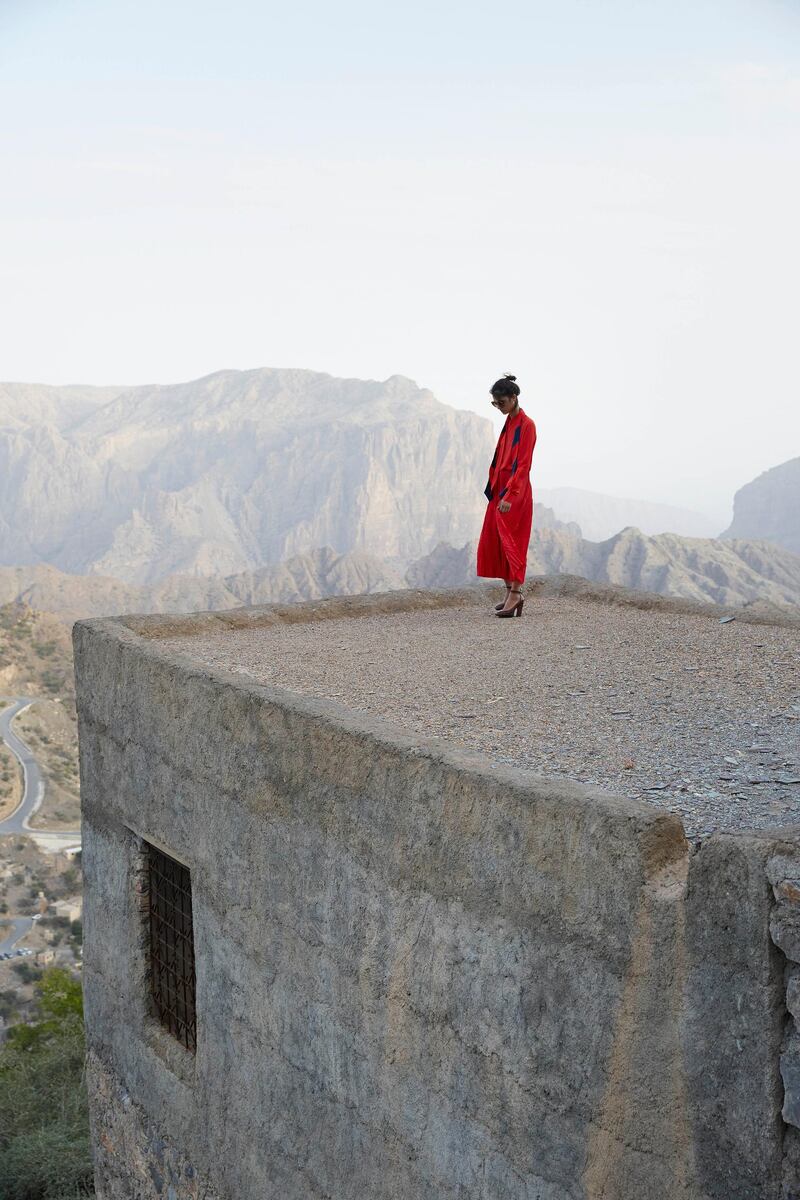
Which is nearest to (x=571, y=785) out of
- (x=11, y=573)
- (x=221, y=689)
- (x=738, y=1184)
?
(x=738, y=1184)

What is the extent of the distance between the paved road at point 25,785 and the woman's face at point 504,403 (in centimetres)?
3661

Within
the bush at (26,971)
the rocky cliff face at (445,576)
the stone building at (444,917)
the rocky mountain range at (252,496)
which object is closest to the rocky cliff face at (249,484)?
the rocky mountain range at (252,496)

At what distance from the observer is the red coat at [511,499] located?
740 centimetres

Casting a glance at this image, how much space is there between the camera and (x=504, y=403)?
23.9ft

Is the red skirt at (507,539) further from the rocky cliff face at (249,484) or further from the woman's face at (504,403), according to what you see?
the rocky cliff face at (249,484)

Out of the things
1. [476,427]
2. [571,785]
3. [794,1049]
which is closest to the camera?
[794,1049]

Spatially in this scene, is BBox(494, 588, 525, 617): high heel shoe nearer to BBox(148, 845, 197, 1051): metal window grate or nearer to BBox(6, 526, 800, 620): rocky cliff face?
BBox(148, 845, 197, 1051): metal window grate

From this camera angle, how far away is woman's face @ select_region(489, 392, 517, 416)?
7.28 meters

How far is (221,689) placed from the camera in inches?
184

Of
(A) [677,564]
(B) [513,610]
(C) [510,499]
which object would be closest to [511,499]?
(C) [510,499]

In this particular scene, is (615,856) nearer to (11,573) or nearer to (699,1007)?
(699,1007)

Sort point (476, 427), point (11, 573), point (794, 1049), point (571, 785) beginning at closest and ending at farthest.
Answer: point (794, 1049) → point (571, 785) → point (11, 573) → point (476, 427)

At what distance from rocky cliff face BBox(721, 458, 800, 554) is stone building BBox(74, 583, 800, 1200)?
97.1 meters

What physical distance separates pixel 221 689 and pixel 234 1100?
163 centimetres
